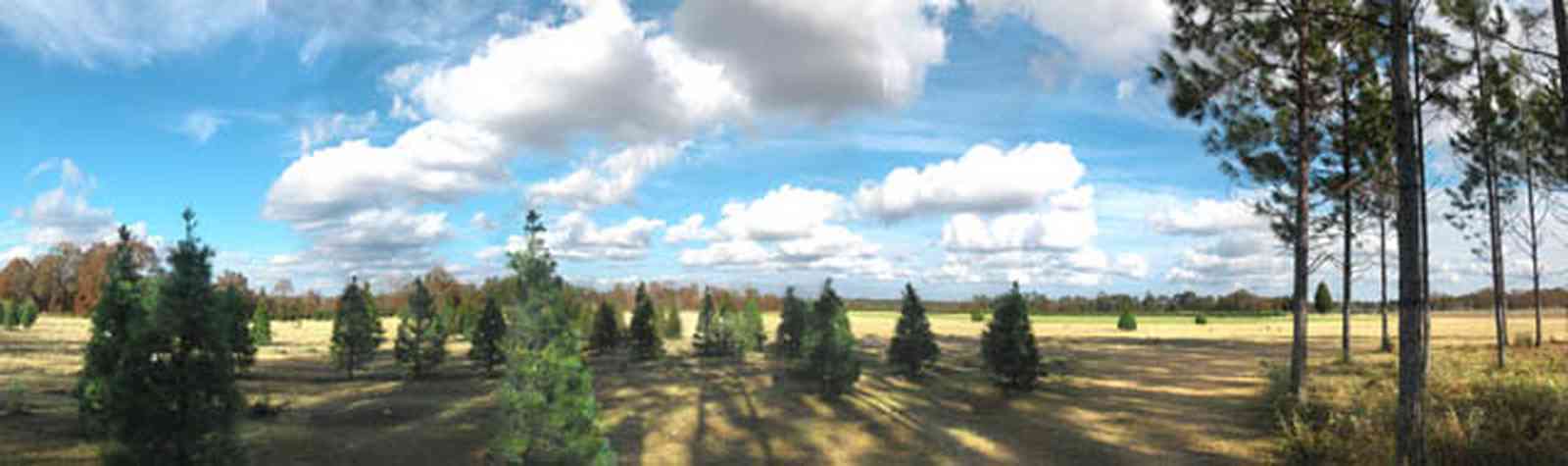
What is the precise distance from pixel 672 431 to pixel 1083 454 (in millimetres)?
9315

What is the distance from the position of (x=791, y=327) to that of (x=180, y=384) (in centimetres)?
2578

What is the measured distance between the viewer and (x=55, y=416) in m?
18.7

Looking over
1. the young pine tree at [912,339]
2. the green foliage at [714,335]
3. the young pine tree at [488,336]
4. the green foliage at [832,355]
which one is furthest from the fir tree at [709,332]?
the green foliage at [832,355]

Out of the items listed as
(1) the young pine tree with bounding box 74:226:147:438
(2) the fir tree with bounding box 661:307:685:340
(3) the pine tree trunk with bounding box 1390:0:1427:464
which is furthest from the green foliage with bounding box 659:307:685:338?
(3) the pine tree trunk with bounding box 1390:0:1427:464

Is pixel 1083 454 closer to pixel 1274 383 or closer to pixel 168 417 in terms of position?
pixel 1274 383

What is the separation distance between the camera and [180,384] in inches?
450

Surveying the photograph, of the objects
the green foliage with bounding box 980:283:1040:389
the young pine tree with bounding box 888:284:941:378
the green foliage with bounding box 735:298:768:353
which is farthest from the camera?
the green foliage with bounding box 735:298:768:353

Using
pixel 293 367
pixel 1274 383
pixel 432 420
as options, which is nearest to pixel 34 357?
pixel 293 367

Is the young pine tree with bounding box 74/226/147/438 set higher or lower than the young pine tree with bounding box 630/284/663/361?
higher

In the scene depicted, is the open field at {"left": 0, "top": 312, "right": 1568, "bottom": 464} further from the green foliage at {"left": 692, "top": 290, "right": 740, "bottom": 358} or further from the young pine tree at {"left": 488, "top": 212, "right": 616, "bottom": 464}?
the green foliage at {"left": 692, "top": 290, "right": 740, "bottom": 358}

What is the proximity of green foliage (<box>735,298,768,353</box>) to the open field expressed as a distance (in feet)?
30.0

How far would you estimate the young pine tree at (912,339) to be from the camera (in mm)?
26844

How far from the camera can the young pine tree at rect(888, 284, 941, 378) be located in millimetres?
26844

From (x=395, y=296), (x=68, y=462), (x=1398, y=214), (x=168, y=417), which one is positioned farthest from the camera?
(x=395, y=296)
